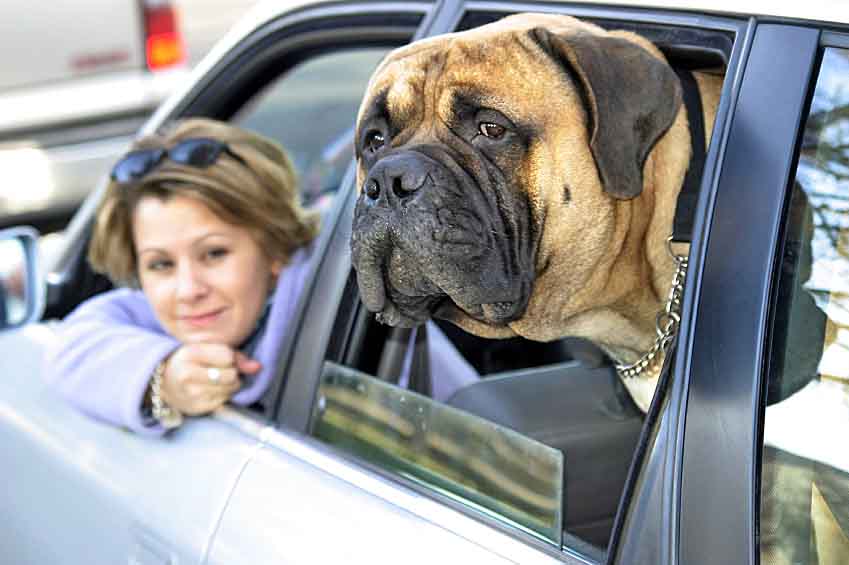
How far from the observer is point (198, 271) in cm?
285

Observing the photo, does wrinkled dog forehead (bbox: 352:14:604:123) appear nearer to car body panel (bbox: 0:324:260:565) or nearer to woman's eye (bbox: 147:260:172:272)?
car body panel (bbox: 0:324:260:565)

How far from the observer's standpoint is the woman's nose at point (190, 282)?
9.12ft

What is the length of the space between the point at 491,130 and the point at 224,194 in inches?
37.5

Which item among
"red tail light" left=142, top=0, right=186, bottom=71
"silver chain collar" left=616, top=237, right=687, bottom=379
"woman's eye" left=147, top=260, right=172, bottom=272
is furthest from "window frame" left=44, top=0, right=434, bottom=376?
"red tail light" left=142, top=0, right=186, bottom=71

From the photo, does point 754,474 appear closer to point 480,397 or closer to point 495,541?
point 495,541

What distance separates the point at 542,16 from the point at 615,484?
88 cm

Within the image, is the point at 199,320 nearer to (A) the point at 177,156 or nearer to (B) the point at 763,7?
(A) the point at 177,156

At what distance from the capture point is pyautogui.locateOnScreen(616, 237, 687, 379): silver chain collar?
1.94 m

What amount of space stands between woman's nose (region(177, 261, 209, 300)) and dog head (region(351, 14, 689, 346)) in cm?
74

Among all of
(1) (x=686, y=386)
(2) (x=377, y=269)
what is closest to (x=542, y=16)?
(2) (x=377, y=269)

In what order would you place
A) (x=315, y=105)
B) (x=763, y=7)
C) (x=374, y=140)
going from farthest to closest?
(x=315, y=105) < (x=374, y=140) < (x=763, y=7)

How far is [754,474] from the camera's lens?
150cm

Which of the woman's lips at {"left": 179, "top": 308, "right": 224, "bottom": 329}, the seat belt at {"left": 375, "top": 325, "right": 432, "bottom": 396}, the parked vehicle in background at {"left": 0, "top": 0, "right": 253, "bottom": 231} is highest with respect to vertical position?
the parked vehicle in background at {"left": 0, "top": 0, "right": 253, "bottom": 231}

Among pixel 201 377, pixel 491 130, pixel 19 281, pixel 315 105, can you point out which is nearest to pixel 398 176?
pixel 491 130
